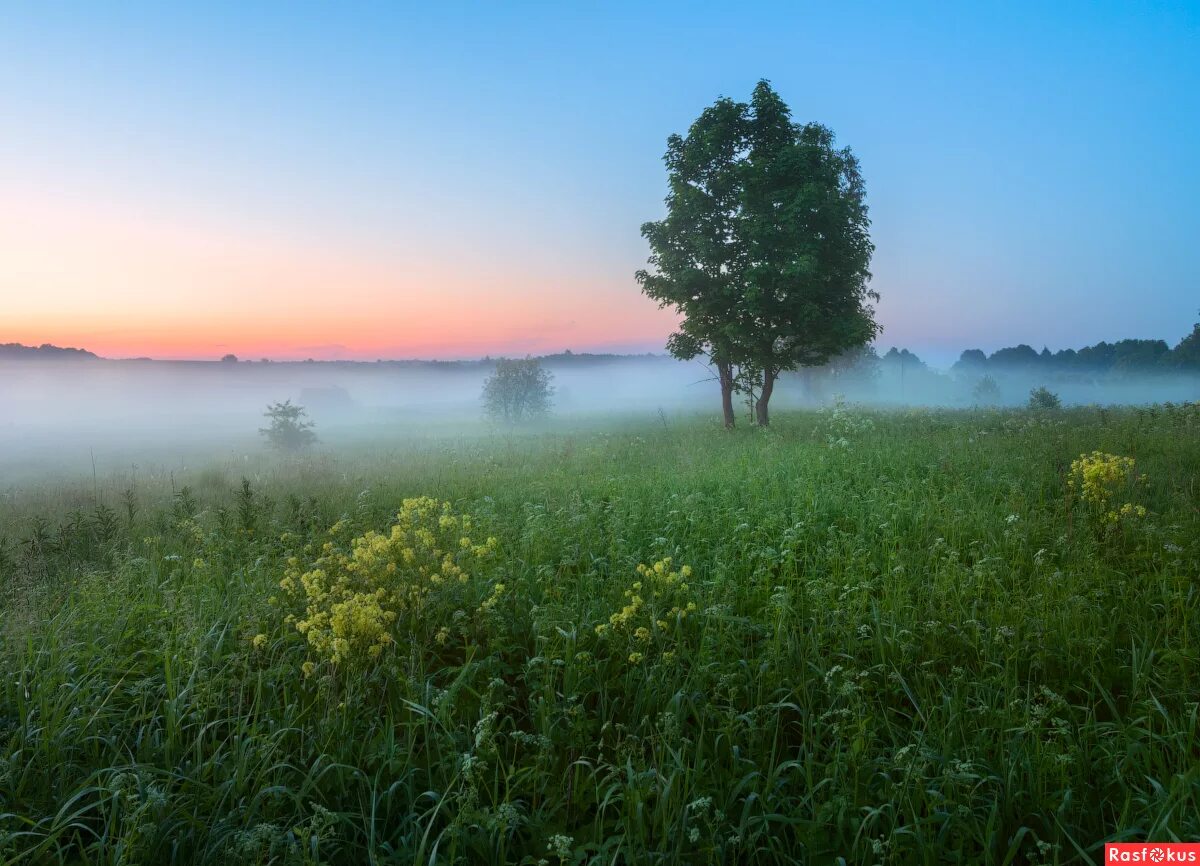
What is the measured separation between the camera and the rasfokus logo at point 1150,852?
96.9 inches

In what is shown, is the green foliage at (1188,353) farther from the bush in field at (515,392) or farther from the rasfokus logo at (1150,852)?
the rasfokus logo at (1150,852)

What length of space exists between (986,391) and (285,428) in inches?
2830

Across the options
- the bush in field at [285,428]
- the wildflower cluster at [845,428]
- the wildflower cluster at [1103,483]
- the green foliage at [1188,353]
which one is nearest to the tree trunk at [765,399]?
the wildflower cluster at [845,428]

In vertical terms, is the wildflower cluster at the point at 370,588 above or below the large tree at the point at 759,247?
below

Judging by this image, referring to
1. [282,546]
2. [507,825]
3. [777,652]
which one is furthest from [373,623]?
[282,546]

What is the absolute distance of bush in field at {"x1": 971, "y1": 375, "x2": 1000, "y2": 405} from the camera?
61969mm

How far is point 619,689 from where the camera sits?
389 centimetres

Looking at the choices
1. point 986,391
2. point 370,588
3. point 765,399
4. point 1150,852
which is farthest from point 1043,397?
point 986,391

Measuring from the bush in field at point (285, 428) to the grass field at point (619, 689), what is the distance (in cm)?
1687

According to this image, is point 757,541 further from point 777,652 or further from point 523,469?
point 523,469

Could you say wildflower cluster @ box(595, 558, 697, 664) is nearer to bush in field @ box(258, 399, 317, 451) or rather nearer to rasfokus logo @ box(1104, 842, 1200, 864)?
rasfokus logo @ box(1104, 842, 1200, 864)

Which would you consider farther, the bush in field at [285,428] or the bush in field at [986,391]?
the bush in field at [986,391]

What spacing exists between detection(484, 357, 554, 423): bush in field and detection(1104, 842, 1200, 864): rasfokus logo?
31.9 m

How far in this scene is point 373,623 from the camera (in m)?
3.87
